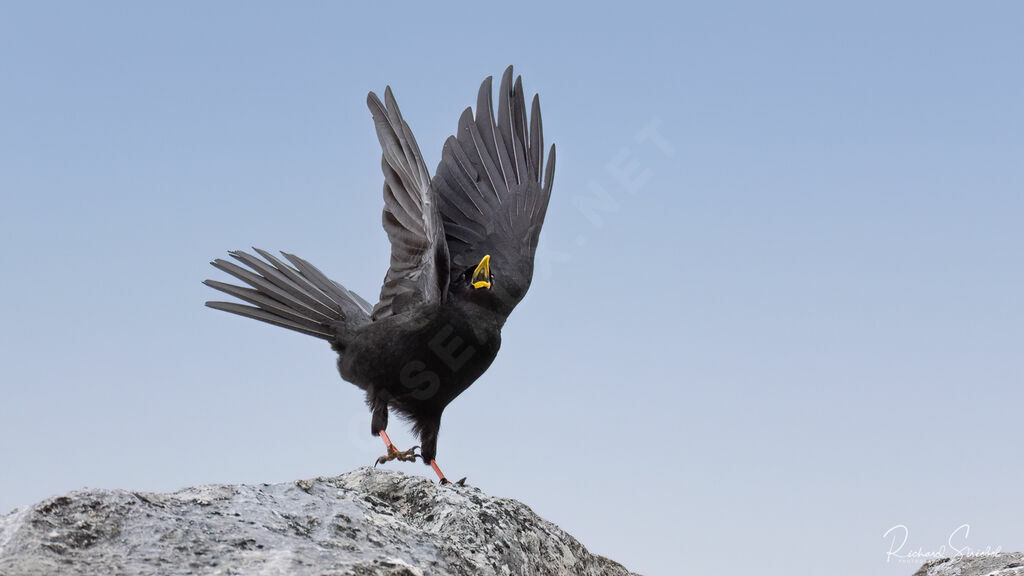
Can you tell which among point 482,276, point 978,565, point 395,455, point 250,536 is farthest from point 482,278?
point 250,536

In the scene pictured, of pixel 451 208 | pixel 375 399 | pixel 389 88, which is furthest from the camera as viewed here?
pixel 451 208

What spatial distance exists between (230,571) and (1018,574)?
264 centimetres

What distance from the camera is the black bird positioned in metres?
5.23

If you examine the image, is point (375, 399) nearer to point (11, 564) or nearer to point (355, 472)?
point (355, 472)

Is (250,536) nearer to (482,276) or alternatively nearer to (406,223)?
(482,276)

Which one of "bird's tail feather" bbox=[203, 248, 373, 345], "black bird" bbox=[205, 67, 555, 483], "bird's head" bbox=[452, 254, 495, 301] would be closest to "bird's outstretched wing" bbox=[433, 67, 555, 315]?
"black bird" bbox=[205, 67, 555, 483]

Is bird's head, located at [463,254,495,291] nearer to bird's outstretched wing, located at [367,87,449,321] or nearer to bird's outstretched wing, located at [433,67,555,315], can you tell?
bird's outstretched wing, located at [367,87,449,321]

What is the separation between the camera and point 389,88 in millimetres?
5004

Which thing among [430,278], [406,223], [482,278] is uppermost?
[406,223]

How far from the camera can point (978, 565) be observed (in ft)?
11.9

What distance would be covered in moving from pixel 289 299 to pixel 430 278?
1220 millimetres

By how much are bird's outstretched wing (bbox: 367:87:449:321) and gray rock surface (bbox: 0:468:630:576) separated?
2298 mm

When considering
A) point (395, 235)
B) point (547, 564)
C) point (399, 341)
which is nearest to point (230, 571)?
point (547, 564)

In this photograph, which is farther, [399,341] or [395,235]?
[395,235]
